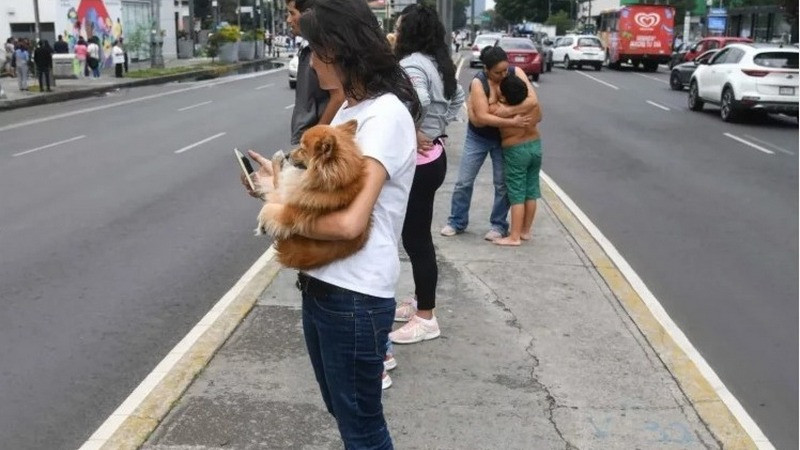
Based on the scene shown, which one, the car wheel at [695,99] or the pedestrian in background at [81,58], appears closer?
the car wheel at [695,99]

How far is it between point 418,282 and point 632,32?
123 ft

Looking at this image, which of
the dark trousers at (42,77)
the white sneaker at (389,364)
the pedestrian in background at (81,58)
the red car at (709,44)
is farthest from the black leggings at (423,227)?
the pedestrian in background at (81,58)

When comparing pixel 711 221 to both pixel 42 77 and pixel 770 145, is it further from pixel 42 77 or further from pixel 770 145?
pixel 42 77

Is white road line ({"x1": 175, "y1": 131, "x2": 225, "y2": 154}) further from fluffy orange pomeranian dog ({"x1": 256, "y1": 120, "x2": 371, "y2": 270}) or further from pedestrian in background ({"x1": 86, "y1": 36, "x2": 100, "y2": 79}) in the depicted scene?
pedestrian in background ({"x1": 86, "y1": 36, "x2": 100, "y2": 79})

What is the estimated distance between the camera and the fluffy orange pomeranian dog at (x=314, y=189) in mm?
2408

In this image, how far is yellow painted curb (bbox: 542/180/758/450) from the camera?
12.8 ft

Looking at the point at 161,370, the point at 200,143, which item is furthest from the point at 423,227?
the point at 200,143

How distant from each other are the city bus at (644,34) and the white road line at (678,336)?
33263 mm

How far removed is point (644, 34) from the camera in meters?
39.8

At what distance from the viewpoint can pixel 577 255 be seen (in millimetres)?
6949

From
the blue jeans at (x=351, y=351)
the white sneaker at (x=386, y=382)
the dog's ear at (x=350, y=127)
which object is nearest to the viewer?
the dog's ear at (x=350, y=127)

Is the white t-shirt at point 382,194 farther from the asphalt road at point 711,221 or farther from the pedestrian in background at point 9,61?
the pedestrian in background at point 9,61

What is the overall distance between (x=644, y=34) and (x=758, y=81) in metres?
23.0

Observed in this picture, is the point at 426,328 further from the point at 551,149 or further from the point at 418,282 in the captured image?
the point at 551,149
